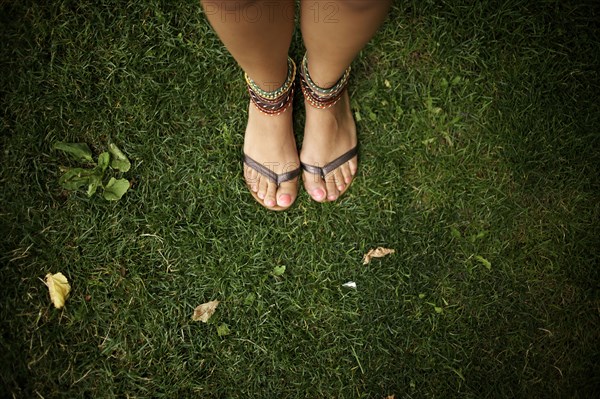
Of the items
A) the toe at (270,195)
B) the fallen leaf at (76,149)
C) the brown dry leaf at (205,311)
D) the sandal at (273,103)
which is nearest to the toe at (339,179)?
the sandal at (273,103)

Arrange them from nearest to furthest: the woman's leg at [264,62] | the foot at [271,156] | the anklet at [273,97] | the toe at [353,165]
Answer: the woman's leg at [264,62], the anklet at [273,97], the foot at [271,156], the toe at [353,165]

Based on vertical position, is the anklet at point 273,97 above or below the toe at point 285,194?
above

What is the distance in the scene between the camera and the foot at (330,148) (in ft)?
5.92

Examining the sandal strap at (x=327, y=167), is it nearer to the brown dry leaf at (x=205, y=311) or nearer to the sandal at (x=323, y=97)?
the sandal at (x=323, y=97)

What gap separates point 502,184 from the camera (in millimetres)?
1938

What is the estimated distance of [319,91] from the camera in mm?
1633

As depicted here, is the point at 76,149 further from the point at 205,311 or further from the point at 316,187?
the point at 316,187

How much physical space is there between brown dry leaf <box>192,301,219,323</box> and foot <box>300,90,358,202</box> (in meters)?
0.62

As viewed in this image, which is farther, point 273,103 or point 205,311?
point 205,311

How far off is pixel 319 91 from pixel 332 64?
0.24 metres

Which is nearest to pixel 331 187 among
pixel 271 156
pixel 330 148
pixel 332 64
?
pixel 330 148

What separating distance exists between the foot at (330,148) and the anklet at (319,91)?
0.07 meters

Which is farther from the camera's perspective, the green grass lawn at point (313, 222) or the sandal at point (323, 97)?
the green grass lawn at point (313, 222)

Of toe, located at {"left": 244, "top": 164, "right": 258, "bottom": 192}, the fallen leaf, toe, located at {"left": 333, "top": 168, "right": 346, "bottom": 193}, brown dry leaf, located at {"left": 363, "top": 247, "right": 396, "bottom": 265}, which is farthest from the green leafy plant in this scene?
brown dry leaf, located at {"left": 363, "top": 247, "right": 396, "bottom": 265}
